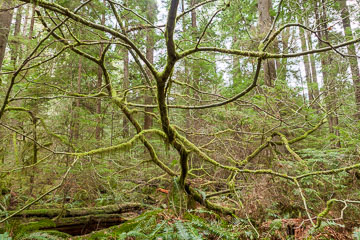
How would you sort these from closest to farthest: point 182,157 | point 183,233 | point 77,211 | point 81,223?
point 183,233, point 182,157, point 81,223, point 77,211

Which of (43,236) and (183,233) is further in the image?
(43,236)

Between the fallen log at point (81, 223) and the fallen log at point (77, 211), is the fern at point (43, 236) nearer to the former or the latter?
the fallen log at point (81, 223)

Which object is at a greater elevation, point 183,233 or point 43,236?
point 183,233

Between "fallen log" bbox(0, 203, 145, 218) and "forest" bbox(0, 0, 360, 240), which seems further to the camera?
"fallen log" bbox(0, 203, 145, 218)

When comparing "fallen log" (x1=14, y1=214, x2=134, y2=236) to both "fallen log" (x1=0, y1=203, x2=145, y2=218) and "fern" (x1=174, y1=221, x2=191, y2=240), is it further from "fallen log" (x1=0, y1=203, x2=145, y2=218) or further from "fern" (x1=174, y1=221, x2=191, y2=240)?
"fern" (x1=174, y1=221, x2=191, y2=240)

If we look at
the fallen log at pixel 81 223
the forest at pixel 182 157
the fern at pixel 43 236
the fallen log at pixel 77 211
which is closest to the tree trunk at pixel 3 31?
the forest at pixel 182 157

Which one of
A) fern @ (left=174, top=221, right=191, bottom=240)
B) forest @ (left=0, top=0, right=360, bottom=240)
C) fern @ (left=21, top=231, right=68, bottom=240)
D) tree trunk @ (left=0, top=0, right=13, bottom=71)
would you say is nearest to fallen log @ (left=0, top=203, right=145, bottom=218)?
forest @ (left=0, top=0, right=360, bottom=240)

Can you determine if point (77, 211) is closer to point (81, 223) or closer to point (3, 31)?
point (81, 223)

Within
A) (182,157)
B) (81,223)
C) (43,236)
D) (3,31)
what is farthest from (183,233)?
(3,31)

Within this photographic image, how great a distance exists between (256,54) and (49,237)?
4594 mm

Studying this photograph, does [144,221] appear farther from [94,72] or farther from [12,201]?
[94,72]

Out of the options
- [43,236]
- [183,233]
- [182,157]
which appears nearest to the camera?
[183,233]

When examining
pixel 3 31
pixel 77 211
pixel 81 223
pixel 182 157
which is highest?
pixel 3 31

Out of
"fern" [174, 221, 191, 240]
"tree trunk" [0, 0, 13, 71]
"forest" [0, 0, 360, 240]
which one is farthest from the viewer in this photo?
"tree trunk" [0, 0, 13, 71]
